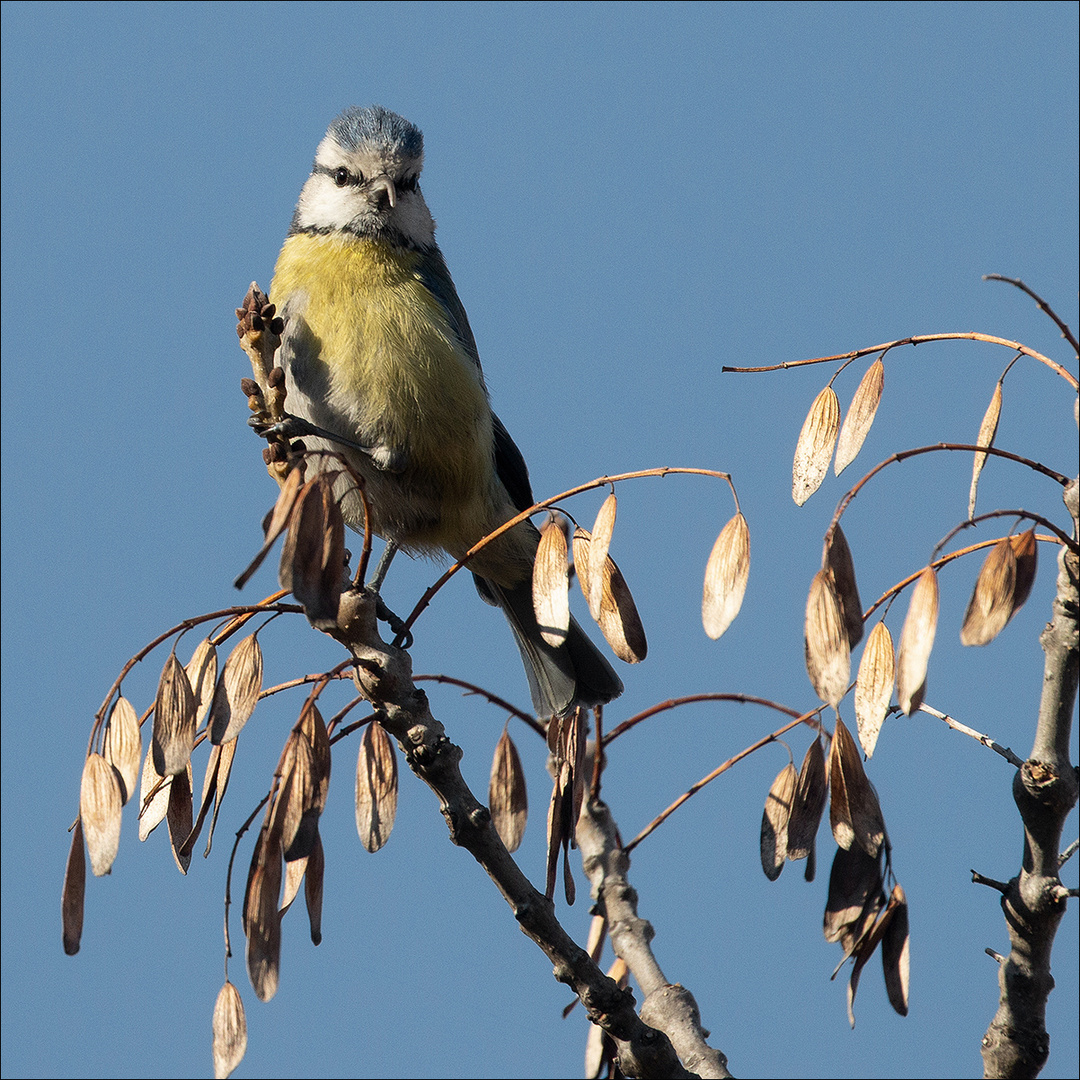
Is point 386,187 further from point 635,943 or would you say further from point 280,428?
point 635,943

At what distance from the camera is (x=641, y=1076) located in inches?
102

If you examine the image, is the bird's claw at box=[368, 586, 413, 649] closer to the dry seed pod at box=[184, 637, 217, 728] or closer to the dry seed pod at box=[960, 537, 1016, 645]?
the dry seed pod at box=[184, 637, 217, 728]

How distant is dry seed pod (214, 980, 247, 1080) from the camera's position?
237cm

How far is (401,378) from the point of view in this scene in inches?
147

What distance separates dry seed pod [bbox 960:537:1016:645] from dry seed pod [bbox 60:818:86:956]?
1.63m

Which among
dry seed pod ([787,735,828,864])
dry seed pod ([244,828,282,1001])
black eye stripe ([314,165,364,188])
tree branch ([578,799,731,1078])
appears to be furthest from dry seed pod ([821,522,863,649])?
black eye stripe ([314,165,364,188])

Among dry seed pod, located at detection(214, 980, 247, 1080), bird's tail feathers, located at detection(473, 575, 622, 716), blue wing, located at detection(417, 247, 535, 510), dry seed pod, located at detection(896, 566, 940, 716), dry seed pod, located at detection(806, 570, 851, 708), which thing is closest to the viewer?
dry seed pod, located at detection(896, 566, 940, 716)

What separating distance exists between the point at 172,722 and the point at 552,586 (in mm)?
750

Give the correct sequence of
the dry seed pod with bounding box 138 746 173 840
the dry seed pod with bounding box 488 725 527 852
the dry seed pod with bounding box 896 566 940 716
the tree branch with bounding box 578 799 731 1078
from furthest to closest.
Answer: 1. the dry seed pod with bounding box 488 725 527 852
2. the tree branch with bounding box 578 799 731 1078
3. the dry seed pod with bounding box 138 746 173 840
4. the dry seed pod with bounding box 896 566 940 716

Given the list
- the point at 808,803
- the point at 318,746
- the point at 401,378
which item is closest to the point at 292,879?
the point at 318,746

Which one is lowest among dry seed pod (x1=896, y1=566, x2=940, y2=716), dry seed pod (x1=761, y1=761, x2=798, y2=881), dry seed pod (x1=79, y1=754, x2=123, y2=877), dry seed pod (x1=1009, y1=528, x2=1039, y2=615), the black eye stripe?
dry seed pod (x1=761, y1=761, x2=798, y2=881)

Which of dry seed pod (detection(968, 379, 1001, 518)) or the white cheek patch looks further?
the white cheek patch

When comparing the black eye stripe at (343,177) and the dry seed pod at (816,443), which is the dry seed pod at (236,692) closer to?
the dry seed pod at (816,443)

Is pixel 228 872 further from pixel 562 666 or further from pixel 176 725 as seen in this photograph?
pixel 562 666
